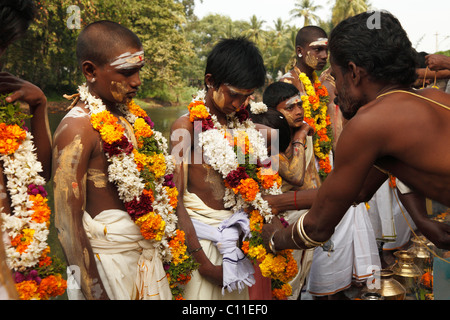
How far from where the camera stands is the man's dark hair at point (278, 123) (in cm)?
415

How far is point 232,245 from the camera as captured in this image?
3242 millimetres

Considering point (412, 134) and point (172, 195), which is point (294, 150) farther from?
point (412, 134)

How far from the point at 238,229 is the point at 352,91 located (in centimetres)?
146

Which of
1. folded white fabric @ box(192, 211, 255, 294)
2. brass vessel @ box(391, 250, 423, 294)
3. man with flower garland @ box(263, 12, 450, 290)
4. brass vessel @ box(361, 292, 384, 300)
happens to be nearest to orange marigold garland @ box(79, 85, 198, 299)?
folded white fabric @ box(192, 211, 255, 294)

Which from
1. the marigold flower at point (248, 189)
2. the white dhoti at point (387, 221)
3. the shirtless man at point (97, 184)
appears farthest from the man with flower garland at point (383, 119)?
the white dhoti at point (387, 221)

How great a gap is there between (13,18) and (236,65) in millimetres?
1602

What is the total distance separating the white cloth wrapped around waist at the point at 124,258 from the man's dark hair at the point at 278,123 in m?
1.88

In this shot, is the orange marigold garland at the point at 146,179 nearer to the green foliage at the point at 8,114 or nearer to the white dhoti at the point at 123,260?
the white dhoti at the point at 123,260

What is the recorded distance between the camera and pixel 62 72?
392 inches

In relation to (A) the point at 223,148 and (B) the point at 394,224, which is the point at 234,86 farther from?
(B) the point at 394,224

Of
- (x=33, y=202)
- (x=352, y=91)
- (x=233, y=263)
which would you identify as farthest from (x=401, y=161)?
(x=33, y=202)

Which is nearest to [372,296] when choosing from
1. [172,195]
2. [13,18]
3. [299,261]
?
[299,261]

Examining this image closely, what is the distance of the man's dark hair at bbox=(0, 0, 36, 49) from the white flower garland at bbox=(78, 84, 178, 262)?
571 millimetres

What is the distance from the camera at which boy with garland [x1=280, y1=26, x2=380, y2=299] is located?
16.9 feet
